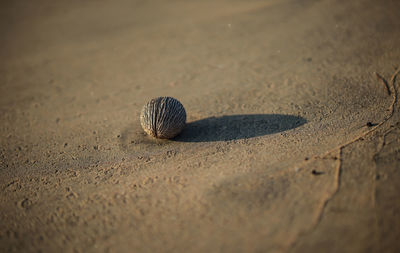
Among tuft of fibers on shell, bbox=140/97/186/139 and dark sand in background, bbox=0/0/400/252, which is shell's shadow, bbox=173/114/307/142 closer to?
dark sand in background, bbox=0/0/400/252

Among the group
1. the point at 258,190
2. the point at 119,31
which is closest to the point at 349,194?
the point at 258,190

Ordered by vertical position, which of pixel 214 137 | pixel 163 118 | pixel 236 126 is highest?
pixel 163 118

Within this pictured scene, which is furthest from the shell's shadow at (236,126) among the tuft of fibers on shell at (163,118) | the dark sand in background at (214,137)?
the tuft of fibers on shell at (163,118)

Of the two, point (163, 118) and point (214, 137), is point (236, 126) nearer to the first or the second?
point (214, 137)

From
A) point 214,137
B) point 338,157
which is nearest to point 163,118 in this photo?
point 214,137

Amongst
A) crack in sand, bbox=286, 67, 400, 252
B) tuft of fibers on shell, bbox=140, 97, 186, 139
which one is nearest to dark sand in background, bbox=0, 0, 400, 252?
crack in sand, bbox=286, 67, 400, 252

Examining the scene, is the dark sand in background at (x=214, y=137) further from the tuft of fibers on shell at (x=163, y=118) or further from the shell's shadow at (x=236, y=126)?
the tuft of fibers on shell at (x=163, y=118)

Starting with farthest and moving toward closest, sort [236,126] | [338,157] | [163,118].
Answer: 1. [236,126]
2. [163,118]
3. [338,157]
